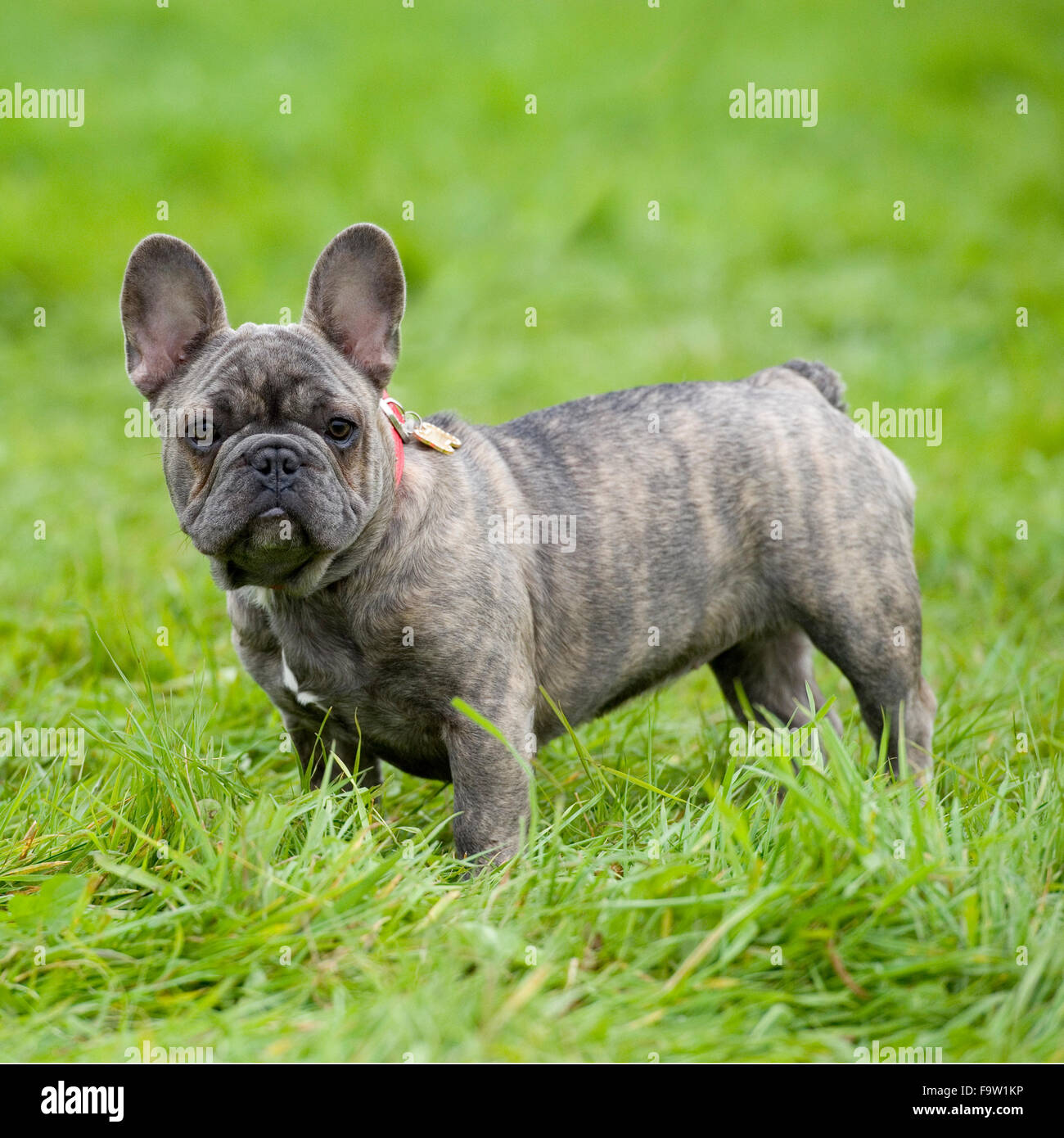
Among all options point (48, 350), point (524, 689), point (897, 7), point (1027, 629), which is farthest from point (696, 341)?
point (897, 7)

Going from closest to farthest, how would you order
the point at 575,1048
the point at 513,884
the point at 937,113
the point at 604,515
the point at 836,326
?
the point at 575,1048 < the point at 513,884 < the point at 604,515 < the point at 836,326 < the point at 937,113

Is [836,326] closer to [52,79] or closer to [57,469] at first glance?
[57,469]

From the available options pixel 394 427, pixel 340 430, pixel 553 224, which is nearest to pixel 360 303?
pixel 394 427

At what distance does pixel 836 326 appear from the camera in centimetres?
1095

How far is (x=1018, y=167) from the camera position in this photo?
13.9 m

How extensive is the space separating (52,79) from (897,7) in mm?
9922

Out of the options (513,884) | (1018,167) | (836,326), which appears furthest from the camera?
(1018,167)

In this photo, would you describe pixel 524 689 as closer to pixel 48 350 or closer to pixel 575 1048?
pixel 575 1048

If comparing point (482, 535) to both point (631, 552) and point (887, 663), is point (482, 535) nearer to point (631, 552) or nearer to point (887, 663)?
point (631, 552)

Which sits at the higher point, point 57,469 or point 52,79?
point 52,79

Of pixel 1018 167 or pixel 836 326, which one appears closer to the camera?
pixel 836 326

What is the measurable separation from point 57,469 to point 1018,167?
10561 mm

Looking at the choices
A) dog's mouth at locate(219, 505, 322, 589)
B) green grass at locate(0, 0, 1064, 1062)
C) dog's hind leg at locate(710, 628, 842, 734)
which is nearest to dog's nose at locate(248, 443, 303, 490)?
dog's mouth at locate(219, 505, 322, 589)

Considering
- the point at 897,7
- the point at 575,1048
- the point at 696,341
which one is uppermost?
the point at 897,7
